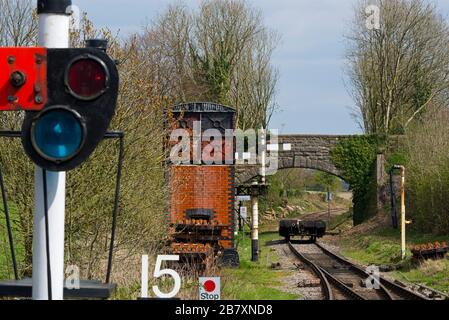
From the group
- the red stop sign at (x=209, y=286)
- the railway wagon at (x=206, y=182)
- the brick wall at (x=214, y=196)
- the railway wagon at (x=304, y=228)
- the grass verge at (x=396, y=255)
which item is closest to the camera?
the red stop sign at (x=209, y=286)

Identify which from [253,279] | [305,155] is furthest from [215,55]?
[253,279]

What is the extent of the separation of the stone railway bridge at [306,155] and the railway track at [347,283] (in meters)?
11.8

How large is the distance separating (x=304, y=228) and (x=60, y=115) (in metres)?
34.9

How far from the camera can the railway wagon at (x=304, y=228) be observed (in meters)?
37.5

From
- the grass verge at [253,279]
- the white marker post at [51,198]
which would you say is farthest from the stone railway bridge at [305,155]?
the white marker post at [51,198]

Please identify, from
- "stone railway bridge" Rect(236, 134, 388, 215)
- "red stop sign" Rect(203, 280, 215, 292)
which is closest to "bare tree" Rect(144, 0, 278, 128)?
"stone railway bridge" Rect(236, 134, 388, 215)

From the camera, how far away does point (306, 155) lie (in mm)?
41125

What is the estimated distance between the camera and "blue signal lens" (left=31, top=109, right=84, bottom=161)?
280cm

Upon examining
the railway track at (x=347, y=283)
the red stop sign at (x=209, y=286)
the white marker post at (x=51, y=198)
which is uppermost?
the white marker post at (x=51, y=198)

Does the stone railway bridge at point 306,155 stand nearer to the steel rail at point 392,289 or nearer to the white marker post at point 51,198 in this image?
the steel rail at point 392,289

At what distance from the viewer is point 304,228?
3738 cm

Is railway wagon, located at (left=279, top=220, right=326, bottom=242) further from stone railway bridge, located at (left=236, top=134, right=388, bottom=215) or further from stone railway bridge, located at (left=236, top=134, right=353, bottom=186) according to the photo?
stone railway bridge, located at (left=236, top=134, right=353, bottom=186)
